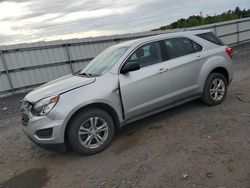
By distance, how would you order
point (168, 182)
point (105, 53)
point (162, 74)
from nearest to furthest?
point (168, 182), point (162, 74), point (105, 53)

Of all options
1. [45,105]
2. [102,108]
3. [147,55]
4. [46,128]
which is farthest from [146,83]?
[46,128]

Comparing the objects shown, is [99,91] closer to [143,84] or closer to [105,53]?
[143,84]

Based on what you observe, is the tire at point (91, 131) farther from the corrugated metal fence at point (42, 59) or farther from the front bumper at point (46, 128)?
the corrugated metal fence at point (42, 59)

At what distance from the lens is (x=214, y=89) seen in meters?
6.66

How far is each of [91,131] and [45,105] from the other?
2.78ft

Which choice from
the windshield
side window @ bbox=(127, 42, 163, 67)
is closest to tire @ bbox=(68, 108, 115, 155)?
the windshield

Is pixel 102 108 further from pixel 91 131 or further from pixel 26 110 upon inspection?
pixel 26 110

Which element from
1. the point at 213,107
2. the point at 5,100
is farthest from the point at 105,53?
the point at 5,100

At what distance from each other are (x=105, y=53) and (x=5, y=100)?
20.0 ft

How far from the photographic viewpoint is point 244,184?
11.8 feet

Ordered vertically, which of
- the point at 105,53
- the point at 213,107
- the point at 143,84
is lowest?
the point at 213,107

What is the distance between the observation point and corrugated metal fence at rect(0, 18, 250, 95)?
1166cm

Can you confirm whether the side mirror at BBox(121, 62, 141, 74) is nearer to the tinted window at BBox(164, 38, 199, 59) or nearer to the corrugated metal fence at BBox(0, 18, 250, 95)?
the tinted window at BBox(164, 38, 199, 59)

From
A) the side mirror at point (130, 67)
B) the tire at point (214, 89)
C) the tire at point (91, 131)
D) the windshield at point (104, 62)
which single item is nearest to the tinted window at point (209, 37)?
the tire at point (214, 89)
